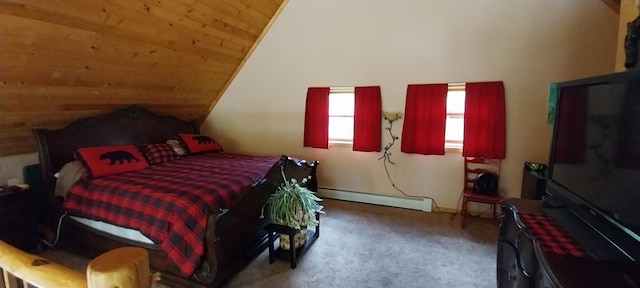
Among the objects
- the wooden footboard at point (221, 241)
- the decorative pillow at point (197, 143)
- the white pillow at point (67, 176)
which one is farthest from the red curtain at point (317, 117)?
the white pillow at point (67, 176)

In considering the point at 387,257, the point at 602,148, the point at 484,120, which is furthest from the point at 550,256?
the point at 484,120

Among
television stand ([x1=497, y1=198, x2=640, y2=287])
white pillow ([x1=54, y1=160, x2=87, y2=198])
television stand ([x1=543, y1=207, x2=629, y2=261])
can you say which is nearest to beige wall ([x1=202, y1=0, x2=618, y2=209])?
television stand ([x1=497, y1=198, x2=640, y2=287])

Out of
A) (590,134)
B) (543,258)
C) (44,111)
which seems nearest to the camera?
(543,258)

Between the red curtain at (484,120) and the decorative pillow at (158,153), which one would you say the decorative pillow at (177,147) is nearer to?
the decorative pillow at (158,153)

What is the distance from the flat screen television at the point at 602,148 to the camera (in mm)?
1154

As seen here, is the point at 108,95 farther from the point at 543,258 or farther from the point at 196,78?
the point at 543,258

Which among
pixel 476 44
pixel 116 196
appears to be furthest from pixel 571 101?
pixel 116 196

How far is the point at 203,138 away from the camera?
4062 millimetres

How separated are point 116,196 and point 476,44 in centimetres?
377

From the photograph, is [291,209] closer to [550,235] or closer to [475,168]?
[550,235]

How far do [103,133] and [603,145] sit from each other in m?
4.10

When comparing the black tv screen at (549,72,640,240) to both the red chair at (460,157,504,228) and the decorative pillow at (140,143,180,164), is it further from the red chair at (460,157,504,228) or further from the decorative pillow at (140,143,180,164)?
the decorative pillow at (140,143,180,164)

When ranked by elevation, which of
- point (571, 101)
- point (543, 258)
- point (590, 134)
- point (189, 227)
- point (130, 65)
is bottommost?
point (189, 227)

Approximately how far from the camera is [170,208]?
2.12 m
